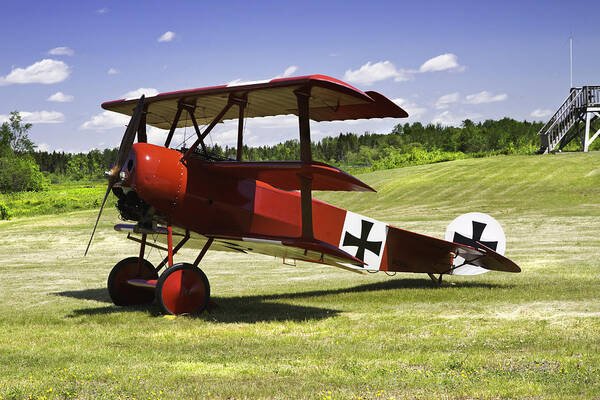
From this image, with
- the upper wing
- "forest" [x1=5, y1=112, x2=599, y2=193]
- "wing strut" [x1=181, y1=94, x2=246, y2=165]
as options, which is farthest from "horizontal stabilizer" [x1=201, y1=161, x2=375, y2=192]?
"forest" [x1=5, y1=112, x2=599, y2=193]

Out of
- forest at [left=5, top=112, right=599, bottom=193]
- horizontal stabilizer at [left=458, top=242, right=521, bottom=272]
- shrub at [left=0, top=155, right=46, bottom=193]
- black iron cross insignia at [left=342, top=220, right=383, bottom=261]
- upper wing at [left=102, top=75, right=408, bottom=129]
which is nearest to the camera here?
upper wing at [left=102, top=75, right=408, bottom=129]

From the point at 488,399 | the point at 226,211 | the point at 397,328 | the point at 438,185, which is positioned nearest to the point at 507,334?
the point at 397,328

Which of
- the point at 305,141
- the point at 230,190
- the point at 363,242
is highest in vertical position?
the point at 305,141

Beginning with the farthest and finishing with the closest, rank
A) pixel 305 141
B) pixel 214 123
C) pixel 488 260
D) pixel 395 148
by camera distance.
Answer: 1. pixel 395 148
2. pixel 488 260
3. pixel 214 123
4. pixel 305 141

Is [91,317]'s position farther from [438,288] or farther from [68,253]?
[68,253]

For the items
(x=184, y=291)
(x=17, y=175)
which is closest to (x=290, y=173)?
(x=184, y=291)

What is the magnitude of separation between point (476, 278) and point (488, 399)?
9.86 metres

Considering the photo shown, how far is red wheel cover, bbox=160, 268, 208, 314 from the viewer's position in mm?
9523

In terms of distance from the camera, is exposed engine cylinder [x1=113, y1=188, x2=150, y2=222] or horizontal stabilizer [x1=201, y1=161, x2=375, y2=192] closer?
horizontal stabilizer [x1=201, y1=161, x2=375, y2=192]

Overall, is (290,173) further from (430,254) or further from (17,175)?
(17,175)

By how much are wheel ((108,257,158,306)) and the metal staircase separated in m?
43.9

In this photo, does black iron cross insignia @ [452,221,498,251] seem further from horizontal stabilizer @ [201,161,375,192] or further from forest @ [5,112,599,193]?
forest @ [5,112,599,193]

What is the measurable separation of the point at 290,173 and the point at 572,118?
45.2 m

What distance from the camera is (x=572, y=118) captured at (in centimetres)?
4884
